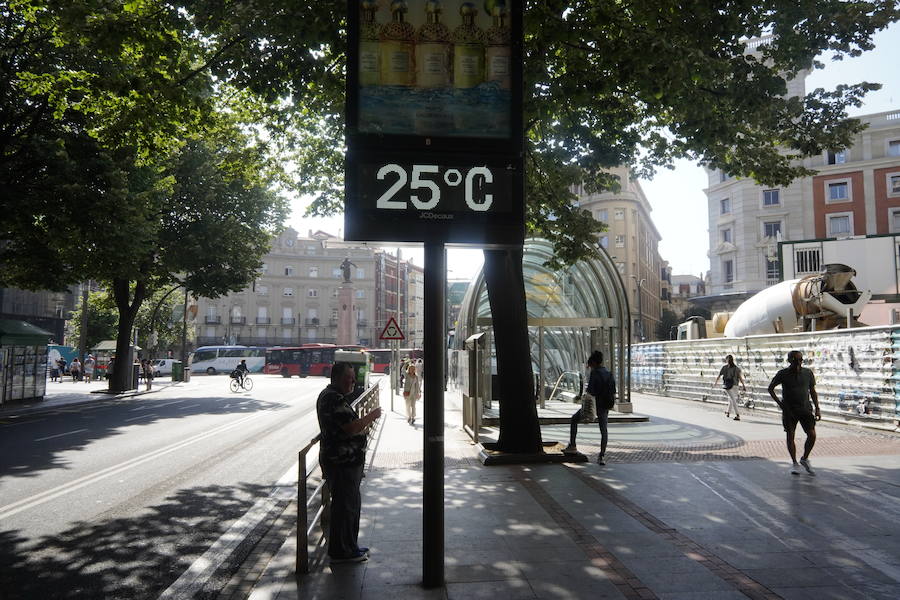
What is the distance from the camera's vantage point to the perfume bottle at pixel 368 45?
4.61 metres

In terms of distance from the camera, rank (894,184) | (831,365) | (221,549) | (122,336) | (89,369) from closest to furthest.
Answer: (221,549) → (831,365) → (122,336) → (89,369) → (894,184)

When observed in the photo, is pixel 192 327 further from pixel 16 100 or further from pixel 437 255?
pixel 437 255

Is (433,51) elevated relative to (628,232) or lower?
lower

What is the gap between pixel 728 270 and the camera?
173ft

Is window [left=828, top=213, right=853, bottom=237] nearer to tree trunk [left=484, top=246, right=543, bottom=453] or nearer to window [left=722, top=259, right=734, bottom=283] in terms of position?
window [left=722, top=259, right=734, bottom=283]

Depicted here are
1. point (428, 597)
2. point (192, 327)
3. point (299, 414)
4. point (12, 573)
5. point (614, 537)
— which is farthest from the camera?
point (192, 327)

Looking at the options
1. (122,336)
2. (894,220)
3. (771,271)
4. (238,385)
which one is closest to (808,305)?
(238,385)

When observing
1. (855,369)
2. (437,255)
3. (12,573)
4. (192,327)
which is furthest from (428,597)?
(192,327)

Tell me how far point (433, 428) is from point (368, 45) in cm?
283

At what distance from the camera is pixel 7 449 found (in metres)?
12.1

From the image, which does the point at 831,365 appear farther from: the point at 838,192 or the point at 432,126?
the point at 838,192

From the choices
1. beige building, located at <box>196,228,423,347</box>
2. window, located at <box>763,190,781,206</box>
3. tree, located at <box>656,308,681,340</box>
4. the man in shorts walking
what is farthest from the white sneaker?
beige building, located at <box>196,228,423,347</box>

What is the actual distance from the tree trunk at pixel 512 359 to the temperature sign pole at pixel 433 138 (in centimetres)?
579

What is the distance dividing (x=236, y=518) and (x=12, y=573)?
2.23 meters
